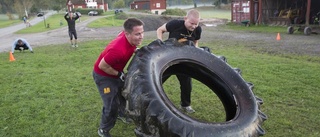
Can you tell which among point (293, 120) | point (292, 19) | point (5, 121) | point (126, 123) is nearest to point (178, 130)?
point (126, 123)

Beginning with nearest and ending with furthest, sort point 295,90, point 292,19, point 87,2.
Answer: point 295,90
point 292,19
point 87,2

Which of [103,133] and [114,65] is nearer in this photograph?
[114,65]

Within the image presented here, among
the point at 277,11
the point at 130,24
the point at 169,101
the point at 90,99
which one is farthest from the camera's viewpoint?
the point at 277,11

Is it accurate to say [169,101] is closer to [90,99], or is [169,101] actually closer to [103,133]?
[103,133]

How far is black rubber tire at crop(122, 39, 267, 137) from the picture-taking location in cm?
259

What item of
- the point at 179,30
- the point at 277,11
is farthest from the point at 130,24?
the point at 277,11

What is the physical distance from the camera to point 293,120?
4.35m

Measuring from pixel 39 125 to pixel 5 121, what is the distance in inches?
26.1

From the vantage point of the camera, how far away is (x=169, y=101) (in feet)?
9.36

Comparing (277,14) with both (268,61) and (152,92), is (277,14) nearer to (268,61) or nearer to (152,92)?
→ (268,61)

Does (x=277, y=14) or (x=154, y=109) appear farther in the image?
(x=277, y=14)

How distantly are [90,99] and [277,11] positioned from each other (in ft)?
72.2

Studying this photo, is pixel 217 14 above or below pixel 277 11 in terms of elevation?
above

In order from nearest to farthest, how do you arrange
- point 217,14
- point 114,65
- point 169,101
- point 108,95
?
point 169,101 < point 114,65 < point 108,95 < point 217,14
